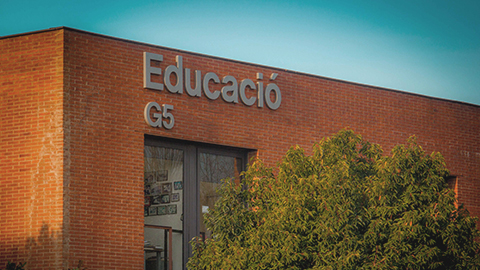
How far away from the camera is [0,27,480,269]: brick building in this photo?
15.7 m

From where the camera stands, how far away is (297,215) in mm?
12883

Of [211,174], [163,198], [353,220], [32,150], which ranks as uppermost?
[32,150]

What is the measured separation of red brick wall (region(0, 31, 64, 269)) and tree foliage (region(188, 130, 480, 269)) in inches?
157

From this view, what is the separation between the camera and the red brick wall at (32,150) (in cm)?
1542

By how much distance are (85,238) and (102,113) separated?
295 cm

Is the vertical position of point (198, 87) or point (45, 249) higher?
point (198, 87)

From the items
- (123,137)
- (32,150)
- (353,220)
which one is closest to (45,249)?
(32,150)

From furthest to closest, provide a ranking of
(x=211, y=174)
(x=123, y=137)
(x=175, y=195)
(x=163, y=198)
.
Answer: (x=211, y=174) < (x=175, y=195) < (x=163, y=198) < (x=123, y=137)

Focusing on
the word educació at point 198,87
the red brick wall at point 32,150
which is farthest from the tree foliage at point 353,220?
the word educació at point 198,87

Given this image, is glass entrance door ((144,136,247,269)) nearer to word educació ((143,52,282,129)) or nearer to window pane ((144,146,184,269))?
window pane ((144,146,184,269))

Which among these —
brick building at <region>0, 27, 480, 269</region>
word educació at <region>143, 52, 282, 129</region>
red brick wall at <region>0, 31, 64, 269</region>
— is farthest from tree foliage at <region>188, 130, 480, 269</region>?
word educació at <region>143, 52, 282, 129</region>

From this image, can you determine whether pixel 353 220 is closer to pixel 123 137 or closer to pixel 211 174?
pixel 211 174

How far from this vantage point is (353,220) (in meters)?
12.8

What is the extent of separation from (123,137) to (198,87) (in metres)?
2.50
